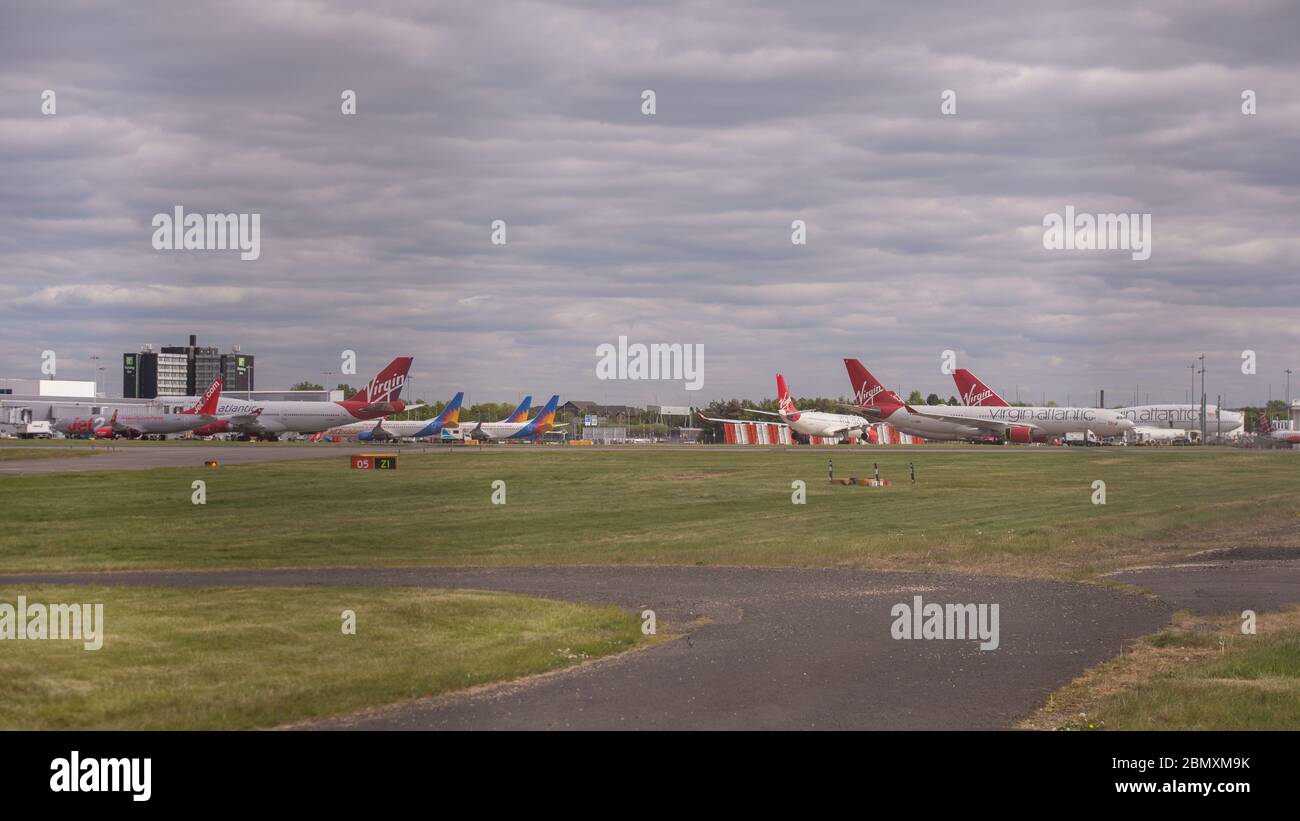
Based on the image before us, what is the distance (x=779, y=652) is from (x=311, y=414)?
319 feet

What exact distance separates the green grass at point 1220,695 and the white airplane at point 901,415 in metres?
92.2

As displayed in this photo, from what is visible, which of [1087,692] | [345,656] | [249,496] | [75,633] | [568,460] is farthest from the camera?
[568,460]

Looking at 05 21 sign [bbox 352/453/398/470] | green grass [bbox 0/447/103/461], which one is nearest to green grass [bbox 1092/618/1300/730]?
05 21 sign [bbox 352/453/398/470]

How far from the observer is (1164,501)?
1689 inches

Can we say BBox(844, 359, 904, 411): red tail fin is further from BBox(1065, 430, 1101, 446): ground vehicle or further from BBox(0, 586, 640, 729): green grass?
BBox(0, 586, 640, 729): green grass

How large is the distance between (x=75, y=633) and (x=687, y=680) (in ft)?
28.6

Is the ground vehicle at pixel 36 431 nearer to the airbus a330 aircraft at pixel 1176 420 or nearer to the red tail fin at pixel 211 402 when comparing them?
the red tail fin at pixel 211 402

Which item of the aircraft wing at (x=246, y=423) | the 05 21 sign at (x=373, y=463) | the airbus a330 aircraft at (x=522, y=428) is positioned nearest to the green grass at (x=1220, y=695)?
the 05 21 sign at (x=373, y=463)

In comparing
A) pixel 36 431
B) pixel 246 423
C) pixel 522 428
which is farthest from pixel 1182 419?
pixel 36 431

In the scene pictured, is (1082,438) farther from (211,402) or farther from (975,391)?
(211,402)

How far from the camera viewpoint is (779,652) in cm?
1573

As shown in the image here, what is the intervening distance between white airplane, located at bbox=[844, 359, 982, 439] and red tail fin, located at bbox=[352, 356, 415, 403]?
4169cm
